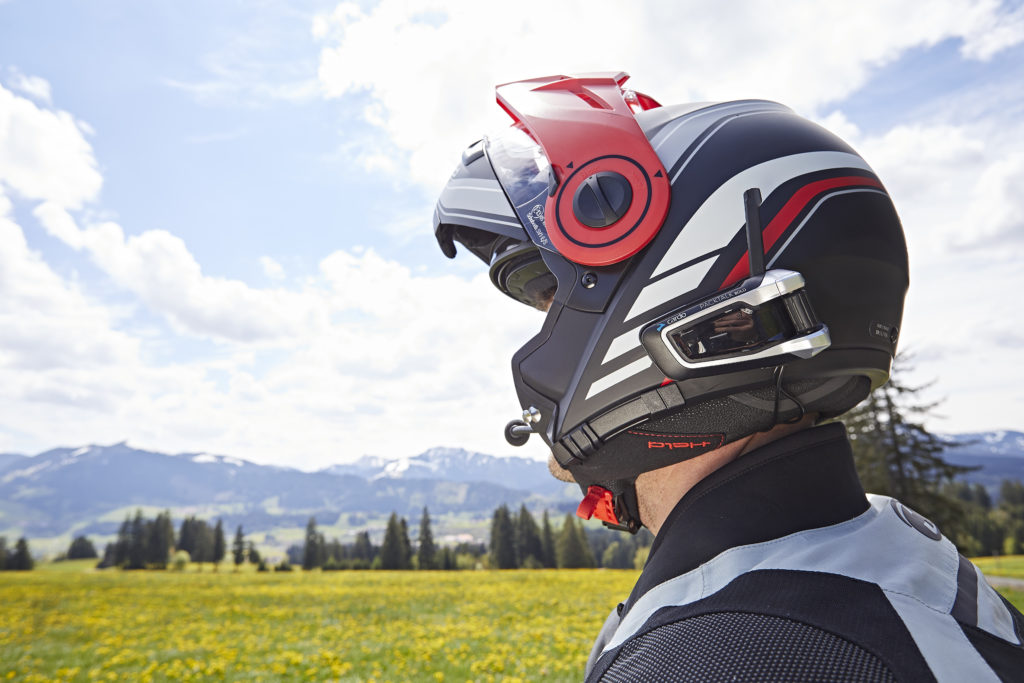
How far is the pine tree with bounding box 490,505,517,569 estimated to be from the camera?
56.8m

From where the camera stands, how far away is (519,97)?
2.51 m

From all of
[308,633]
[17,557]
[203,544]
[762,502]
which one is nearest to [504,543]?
[308,633]

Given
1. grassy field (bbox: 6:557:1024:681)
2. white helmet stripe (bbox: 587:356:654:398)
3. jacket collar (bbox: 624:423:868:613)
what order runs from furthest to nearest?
grassy field (bbox: 6:557:1024:681) < white helmet stripe (bbox: 587:356:654:398) < jacket collar (bbox: 624:423:868:613)

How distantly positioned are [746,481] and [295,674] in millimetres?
10925

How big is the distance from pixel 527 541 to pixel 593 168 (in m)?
58.1

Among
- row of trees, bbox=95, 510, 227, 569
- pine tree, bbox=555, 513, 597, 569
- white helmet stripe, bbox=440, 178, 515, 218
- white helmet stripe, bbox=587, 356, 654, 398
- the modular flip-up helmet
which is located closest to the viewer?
the modular flip-up helmet

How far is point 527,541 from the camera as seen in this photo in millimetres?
56938

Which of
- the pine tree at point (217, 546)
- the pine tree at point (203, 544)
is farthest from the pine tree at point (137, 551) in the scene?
the pine tree at point (203, 544)

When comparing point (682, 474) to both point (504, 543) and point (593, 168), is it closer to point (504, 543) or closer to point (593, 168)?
point (593, 168)

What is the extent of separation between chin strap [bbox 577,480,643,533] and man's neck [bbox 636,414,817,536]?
0.04 metres

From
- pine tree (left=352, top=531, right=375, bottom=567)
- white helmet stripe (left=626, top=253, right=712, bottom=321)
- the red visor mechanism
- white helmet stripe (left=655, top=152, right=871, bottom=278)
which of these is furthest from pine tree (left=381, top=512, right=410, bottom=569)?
white helmet stripe (left=655, top=152, right=871, bottom=278)

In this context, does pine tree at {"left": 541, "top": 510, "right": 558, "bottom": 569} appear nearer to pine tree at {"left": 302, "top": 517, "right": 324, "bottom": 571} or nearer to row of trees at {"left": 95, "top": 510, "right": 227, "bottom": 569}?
pine tree at {"left": 302, "top": 517, "right": 324, "bottom": 571}

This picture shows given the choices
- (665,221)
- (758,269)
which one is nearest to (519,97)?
(665,221)

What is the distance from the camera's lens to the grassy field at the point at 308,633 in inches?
409
